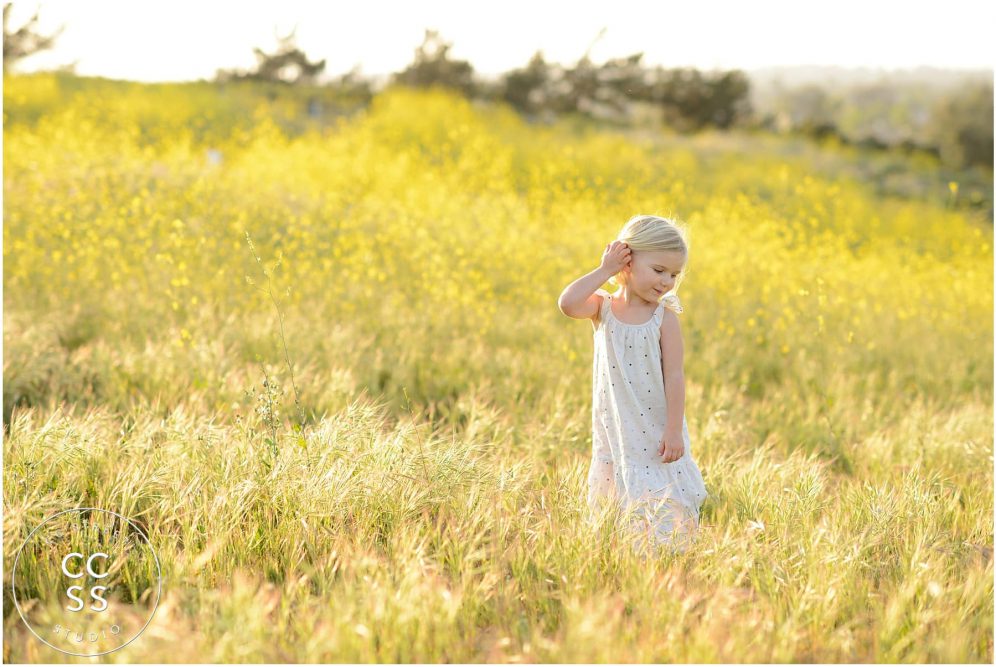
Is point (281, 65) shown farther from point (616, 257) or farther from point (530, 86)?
point (616, 257)

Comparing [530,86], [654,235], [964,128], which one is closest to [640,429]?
[654,235]

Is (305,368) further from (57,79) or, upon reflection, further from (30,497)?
(57,79)

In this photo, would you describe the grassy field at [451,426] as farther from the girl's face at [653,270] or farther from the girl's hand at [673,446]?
the girl's face at [653,270]

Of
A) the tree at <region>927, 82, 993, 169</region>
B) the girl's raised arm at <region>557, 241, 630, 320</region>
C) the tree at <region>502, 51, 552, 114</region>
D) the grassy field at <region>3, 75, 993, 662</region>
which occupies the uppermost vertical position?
the tree at <region>502, 51, 552, 114</region>

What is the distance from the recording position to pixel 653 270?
110 inches

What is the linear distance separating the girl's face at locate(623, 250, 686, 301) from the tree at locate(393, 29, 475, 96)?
17.3m

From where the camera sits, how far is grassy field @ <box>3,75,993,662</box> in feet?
7.51

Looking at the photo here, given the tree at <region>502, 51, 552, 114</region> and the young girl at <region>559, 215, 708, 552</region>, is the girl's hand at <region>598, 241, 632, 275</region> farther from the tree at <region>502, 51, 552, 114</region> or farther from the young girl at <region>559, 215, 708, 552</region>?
the tree at <region>502, 51, 552, 114</region>

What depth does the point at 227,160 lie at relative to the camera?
11.2 metres

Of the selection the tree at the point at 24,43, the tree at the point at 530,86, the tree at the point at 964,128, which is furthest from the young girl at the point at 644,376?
the tree at the point at 964,128

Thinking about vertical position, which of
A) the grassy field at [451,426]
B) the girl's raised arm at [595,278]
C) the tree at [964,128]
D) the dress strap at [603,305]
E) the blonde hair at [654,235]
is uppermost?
the tree at [964,128]

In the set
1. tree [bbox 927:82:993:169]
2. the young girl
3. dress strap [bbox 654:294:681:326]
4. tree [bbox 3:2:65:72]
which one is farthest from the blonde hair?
tree [bbox 927:82:993:169]

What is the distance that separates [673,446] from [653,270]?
0.63 meters

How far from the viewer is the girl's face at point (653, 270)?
278 cm
